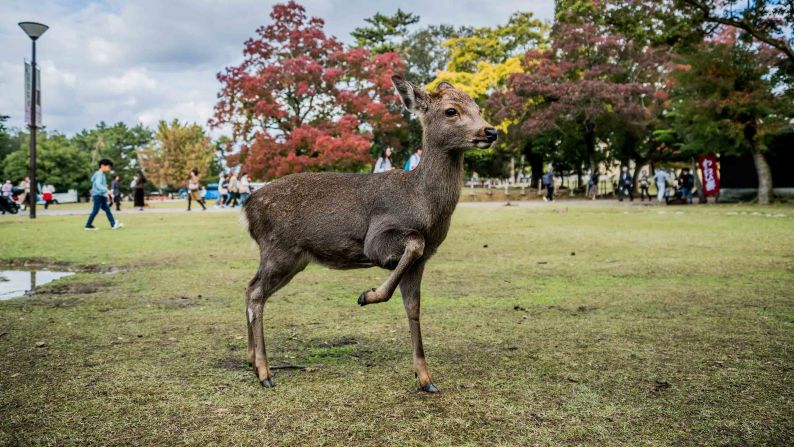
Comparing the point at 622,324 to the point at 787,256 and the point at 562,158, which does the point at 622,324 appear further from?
the point at 562,158

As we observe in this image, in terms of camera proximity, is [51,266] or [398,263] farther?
[51,266]

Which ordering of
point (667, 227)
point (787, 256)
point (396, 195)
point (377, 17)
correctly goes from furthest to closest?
1. point (377, 17)
2. point (667, 227)
3. point (787, 256)
4. point (396, 195)

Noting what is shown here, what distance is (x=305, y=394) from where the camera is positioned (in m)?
3.55

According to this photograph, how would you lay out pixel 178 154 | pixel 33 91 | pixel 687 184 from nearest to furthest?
pixel 33 91 → pixel 687 184 → pixel 178 154

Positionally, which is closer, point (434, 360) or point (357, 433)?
point (357, 433)

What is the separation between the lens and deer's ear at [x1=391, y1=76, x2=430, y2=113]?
3.88 metres

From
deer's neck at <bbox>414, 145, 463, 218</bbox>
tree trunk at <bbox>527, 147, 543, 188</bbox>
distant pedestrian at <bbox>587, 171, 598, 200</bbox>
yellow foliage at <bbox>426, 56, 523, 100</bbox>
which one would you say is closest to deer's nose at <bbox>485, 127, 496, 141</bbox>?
deer's neck at <bbox>414, 145, 463, 218</bbox>

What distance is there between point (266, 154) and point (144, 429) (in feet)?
84.5

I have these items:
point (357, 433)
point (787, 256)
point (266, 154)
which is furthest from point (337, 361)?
point (266, 154)

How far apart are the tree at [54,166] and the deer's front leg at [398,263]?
61.1 meters

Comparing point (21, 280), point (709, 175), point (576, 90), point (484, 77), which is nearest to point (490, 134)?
point (21, 280)

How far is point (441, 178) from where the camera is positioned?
3.79m

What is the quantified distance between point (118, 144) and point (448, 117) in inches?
3527

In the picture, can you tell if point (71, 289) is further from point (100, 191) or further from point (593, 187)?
point (593, 187)
